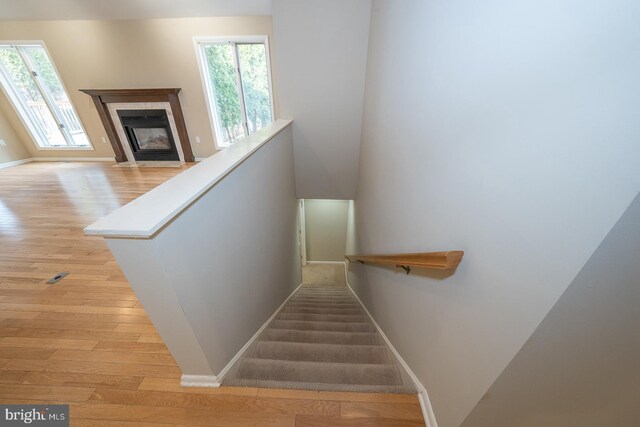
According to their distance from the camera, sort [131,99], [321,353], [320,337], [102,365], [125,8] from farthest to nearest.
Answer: [131,99] → [125,8] → [320,337] → [321,353] → [102,365]

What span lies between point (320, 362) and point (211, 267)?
0.94 meters

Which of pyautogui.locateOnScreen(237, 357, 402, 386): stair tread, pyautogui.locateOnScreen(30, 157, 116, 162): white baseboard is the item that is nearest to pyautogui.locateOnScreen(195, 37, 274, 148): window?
pyautogui.locateOnScreen(30, 157, 116, 162): white baseboard

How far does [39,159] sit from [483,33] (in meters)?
8.21

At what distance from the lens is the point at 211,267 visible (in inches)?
44.4

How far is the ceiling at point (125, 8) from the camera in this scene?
11.8 feet

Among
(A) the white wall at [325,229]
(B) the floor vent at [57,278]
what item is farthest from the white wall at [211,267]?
(A) the white wall at [325,229]

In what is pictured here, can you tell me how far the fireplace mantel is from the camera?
173 inches

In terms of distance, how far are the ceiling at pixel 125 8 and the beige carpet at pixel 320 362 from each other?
4.67 m

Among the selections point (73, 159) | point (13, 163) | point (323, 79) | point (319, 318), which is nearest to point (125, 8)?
point (73, 159)

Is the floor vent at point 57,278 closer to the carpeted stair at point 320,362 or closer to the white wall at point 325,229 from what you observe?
the carpeted stair at point 320,362

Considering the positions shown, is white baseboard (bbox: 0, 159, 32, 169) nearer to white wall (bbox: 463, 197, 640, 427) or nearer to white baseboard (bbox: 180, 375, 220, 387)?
white baseboard (bbox: 180, 375, 220, 387)

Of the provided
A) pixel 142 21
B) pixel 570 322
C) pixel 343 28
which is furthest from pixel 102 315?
pixel 142 21

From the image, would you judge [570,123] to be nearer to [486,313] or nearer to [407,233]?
[486,313]

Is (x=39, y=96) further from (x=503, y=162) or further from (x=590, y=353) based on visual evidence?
(x=590, y=353)
